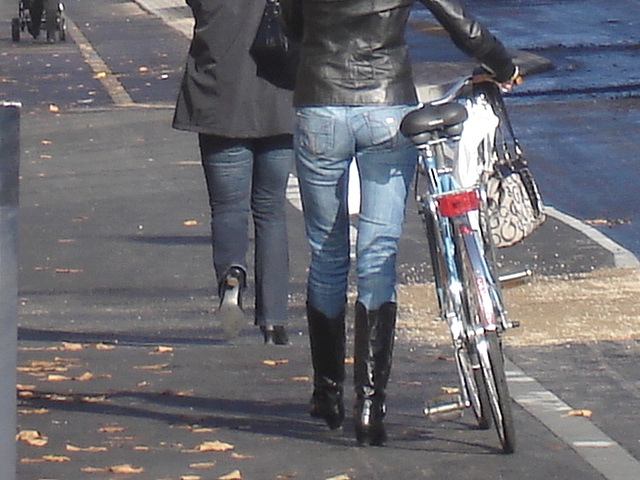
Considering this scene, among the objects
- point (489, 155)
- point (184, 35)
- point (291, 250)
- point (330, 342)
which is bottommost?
point (184, 35)

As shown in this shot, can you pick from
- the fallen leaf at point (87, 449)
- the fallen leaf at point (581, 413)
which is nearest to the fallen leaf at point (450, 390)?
the fallen leaf at point (581, 413)

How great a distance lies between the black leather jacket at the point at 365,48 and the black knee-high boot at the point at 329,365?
0.76 metres

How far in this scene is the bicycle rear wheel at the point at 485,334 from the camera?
5746 millimetres

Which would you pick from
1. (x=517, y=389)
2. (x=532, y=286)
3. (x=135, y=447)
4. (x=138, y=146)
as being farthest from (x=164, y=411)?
(x=138, y=146)

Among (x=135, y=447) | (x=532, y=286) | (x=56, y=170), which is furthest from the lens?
(x=56, y=170)

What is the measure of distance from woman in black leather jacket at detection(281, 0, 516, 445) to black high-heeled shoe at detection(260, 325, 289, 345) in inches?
64.2

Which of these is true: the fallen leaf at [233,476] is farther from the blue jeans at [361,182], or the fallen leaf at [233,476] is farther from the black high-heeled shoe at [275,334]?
the black high-heeled shoe at [275,334]

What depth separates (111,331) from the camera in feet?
27.1

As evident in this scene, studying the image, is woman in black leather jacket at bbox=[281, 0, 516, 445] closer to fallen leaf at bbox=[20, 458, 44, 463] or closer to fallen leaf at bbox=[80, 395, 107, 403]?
fallen leaf at bbox=[20, 458, 44, 463]

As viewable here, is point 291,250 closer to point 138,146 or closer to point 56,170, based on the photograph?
point 56,170

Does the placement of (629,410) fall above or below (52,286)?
above

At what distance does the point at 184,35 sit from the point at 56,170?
15.3 metres

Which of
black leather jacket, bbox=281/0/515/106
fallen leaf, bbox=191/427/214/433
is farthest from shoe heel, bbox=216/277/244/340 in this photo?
black leather jacket, bbox=281/0/515/106

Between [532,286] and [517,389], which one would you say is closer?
[517,389]
